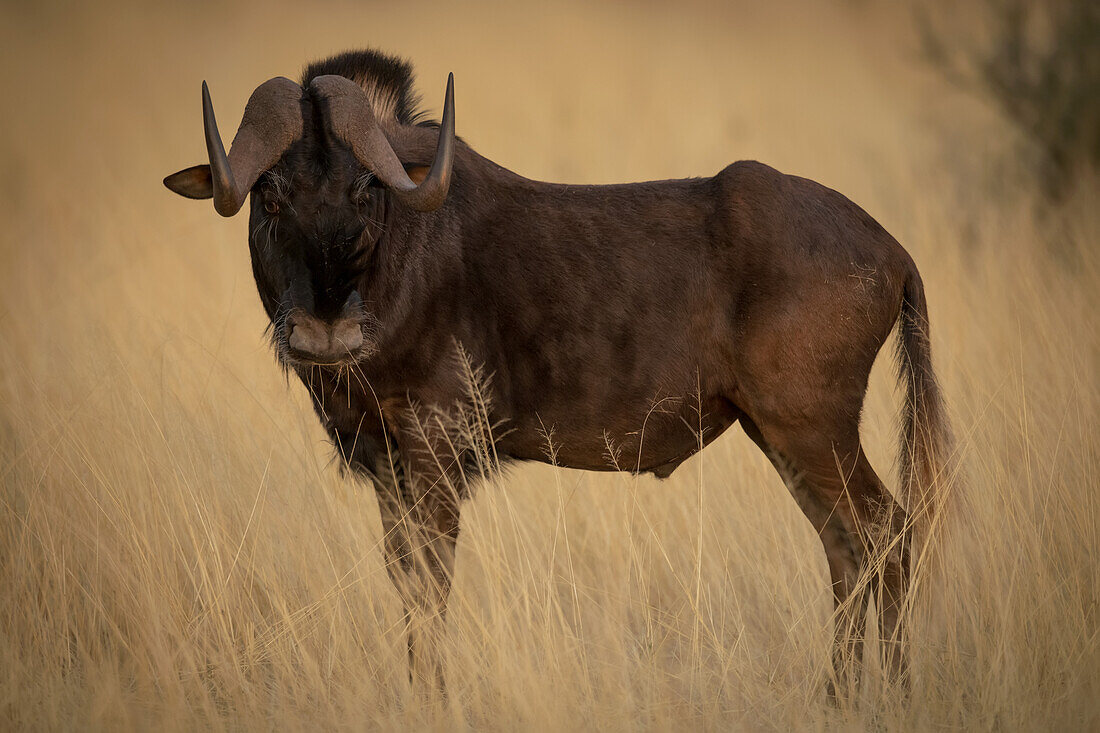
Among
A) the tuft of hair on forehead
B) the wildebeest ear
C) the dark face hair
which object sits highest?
the tuft of hair on forehead

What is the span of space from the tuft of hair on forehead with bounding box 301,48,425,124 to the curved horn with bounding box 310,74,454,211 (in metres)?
0.50

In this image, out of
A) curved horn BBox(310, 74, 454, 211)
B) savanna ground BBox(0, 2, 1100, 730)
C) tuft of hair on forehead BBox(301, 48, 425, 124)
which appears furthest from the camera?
tuft of hair on forehead BBox(301, 48, 425, 124)

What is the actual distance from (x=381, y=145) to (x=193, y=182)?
0.84m

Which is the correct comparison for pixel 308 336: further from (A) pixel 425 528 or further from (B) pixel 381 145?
(A) pixel 425 528

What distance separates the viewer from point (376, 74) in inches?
186

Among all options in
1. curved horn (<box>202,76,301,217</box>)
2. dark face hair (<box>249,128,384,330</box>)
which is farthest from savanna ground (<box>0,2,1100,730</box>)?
curved horn (<box>202,76,301,217</box>)

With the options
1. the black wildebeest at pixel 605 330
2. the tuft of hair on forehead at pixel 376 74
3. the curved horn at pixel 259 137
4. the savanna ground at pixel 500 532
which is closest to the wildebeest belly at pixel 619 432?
the black wildebeest at pixel 605 330

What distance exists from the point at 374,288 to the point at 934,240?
7470mm

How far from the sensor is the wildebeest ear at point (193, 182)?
4.21 metres

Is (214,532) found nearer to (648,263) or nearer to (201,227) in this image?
(648,263)

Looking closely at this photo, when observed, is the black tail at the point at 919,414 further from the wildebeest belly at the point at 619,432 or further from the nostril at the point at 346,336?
the nostril at the point at 346,336

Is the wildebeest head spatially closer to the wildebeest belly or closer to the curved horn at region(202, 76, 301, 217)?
the curved horn at region(202, 76, 301, 217)

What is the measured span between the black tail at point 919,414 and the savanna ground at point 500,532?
18 centimetres

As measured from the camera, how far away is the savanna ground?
3.87 metres
